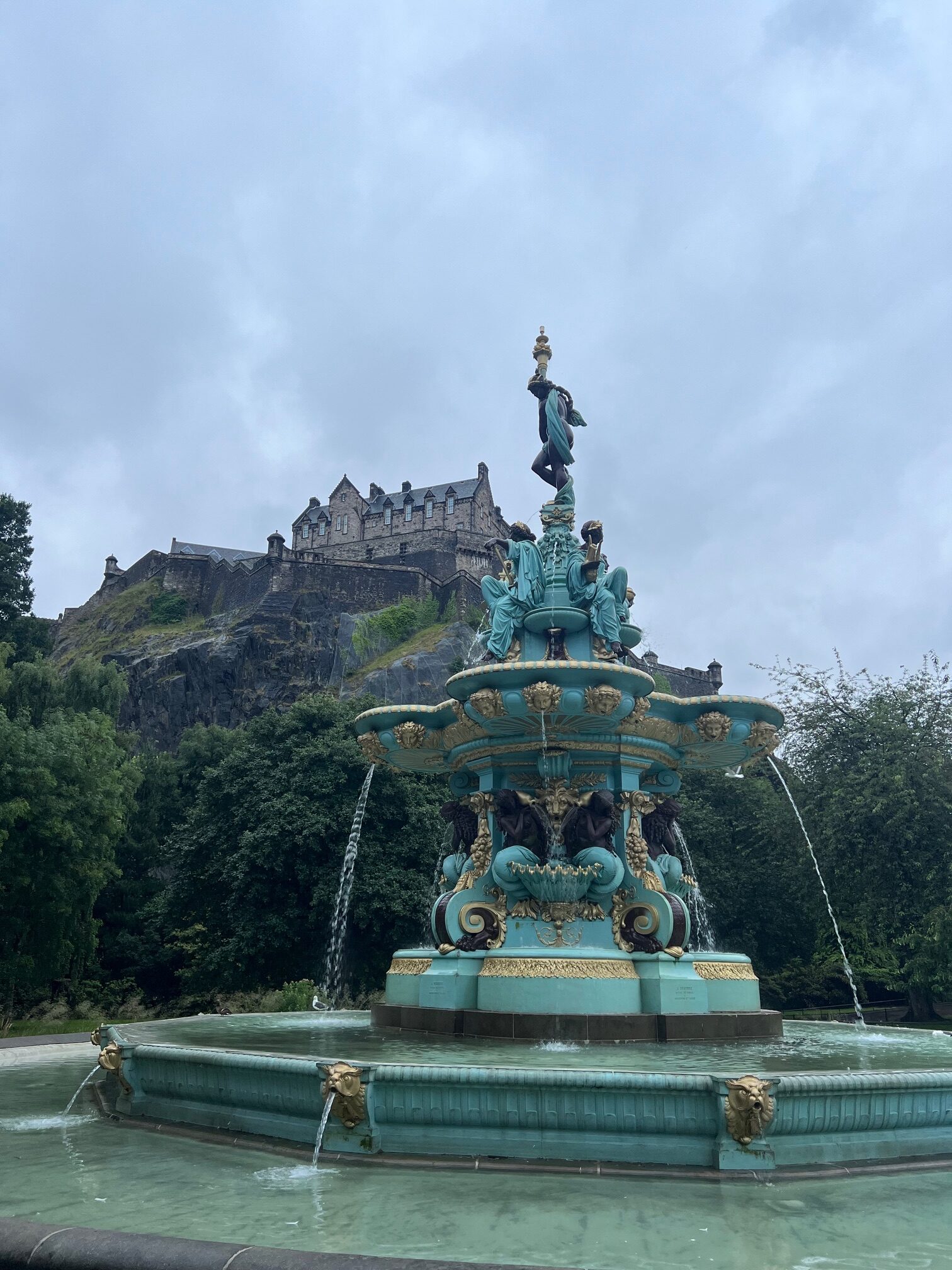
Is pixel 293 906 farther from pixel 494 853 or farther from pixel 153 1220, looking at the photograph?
pixel 153 1220

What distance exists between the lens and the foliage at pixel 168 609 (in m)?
82.2


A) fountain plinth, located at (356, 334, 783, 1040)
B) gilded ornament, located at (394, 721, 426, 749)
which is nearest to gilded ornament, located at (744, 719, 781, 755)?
fountain plinth, located at (356, 334, 783, 1040)

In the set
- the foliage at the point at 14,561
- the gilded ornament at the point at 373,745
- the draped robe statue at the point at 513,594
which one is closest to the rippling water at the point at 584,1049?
the gilded ornament at the point at 373,745

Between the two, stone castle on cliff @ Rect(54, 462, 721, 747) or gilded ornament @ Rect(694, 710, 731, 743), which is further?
stone castle on cliff @ Rect(54, 462, 721, 747)

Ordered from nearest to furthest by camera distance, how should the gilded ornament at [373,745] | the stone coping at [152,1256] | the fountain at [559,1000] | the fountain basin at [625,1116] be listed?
1. the stone coping at [152,1256]
2. the fountain basin at [625,1116]
3. the fountain at [559,1000]
4. the gilded ornament at [373,745]

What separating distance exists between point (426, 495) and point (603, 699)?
89.2 m

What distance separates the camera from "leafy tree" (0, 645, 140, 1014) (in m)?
23.2

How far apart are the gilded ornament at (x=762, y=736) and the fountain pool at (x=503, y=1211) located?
584 cm

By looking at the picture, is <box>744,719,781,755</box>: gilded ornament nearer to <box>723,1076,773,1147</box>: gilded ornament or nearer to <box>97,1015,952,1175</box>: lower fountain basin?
<box>97,1015,952,1175</box>: lower fountain basin

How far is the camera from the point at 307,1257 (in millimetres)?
3322

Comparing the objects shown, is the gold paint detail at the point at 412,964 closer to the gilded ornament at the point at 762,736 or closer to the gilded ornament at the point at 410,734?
the gilded ornament at the point at 410,734

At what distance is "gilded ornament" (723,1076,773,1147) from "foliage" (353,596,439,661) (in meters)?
65.2

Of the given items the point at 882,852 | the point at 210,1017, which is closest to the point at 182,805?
the point at 882,852

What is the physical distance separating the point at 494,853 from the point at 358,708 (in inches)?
1009
